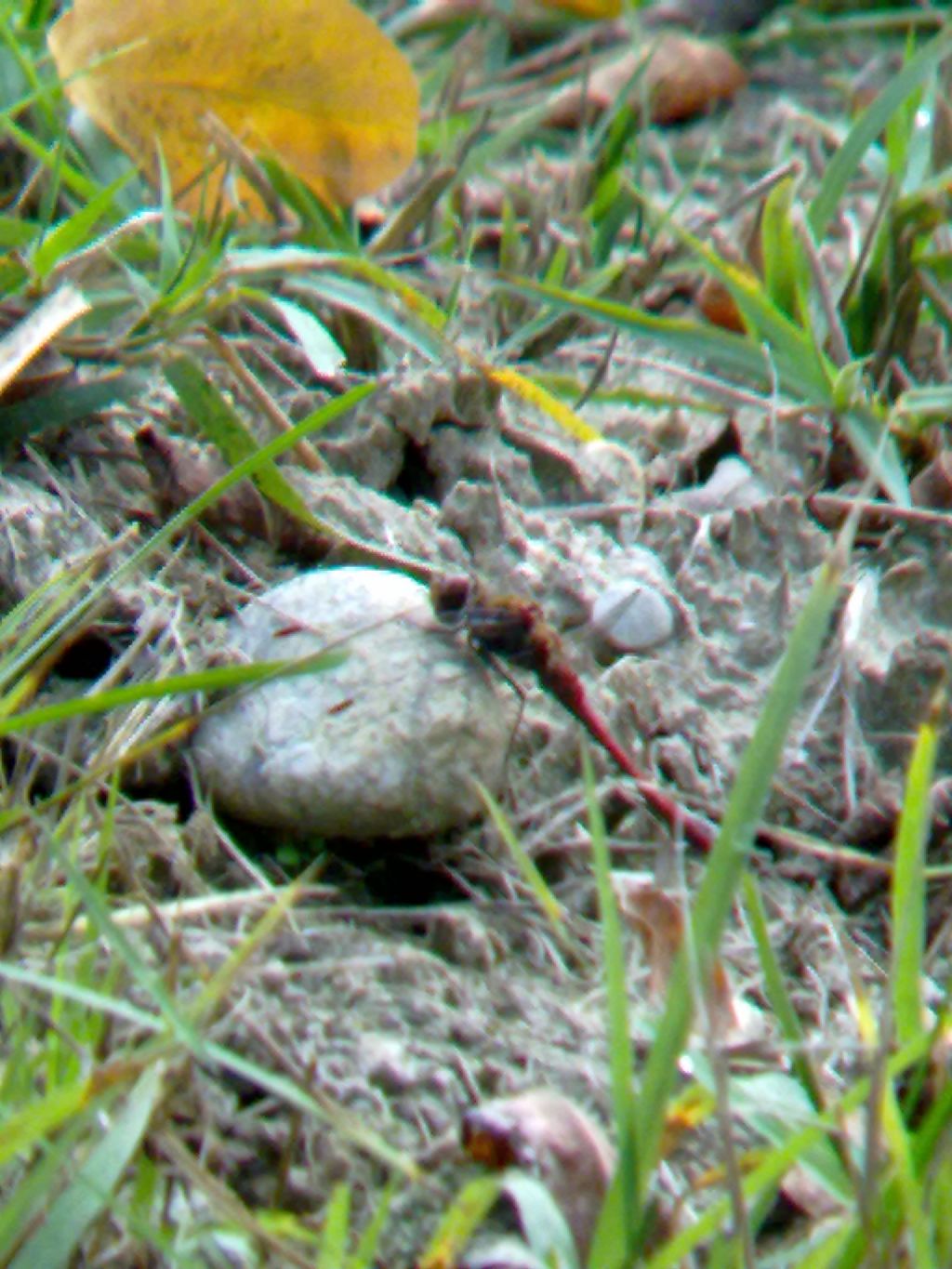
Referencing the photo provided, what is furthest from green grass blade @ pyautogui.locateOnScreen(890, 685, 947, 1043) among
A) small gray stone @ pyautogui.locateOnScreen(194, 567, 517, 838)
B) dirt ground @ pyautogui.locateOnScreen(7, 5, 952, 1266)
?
small gray stone @ pyautogui.locateOnScreen(194, 567, 517, 838)

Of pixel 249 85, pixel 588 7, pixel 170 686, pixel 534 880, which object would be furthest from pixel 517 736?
pixel 588 7

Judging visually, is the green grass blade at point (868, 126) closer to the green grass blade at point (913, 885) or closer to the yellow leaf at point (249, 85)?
the yellow leaf at point (249, 85)

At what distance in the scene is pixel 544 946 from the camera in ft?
3.56

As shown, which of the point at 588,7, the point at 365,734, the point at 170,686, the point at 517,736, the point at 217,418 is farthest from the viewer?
the point at 588,7

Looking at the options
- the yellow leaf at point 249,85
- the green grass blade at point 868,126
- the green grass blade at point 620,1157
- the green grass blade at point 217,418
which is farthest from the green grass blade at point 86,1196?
the green grass blade at point 868,126

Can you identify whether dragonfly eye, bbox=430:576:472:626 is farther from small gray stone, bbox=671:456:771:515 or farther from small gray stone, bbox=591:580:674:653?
small gray stone, bbox=671:456:771:515

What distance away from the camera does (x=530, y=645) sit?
115 centimetres

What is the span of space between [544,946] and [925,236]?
0.94 metres

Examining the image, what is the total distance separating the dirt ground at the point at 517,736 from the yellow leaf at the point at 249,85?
7.3 inches

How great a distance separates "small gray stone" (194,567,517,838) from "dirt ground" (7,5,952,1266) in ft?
0.14

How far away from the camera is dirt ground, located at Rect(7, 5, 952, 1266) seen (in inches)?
36.9

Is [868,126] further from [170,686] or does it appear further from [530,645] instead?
Answer: [170,686]

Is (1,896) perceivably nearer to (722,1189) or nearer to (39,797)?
(39,797)

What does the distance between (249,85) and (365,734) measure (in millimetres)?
897
